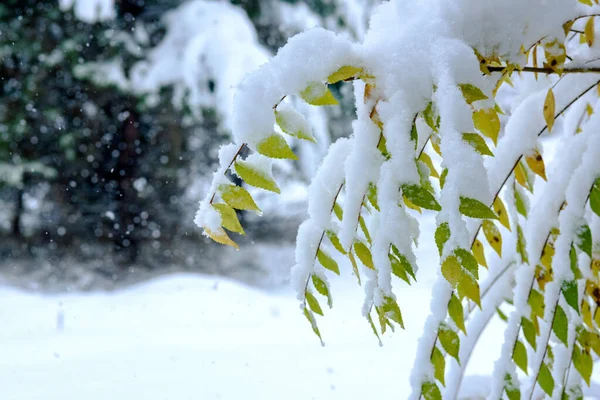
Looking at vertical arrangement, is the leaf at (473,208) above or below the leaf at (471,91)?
below

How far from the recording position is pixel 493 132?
1.66 feet

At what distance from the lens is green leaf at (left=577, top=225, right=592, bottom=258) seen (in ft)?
2.09

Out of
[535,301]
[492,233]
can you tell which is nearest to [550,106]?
[492,233]

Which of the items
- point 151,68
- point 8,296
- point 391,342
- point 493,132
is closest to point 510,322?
point 493,132

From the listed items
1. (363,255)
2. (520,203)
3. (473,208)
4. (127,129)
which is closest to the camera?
(473,208)

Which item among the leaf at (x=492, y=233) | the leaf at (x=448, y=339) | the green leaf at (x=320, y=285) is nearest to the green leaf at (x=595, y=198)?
the leaf at (x=492, y=233)

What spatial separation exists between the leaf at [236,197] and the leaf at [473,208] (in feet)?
0.60

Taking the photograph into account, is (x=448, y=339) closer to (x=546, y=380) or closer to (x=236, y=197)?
(x=546, y=380)

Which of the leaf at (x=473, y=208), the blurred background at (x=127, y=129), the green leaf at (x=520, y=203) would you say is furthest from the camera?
the blurred background at (x=127, y=129)

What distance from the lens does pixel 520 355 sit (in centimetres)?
74

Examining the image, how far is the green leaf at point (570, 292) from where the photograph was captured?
0.62 meters

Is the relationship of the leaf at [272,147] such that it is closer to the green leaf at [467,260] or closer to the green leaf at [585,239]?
the green leaf at [467,260]

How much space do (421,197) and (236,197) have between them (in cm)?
17

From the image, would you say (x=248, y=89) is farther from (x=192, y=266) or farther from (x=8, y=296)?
(x=192, y=266)
